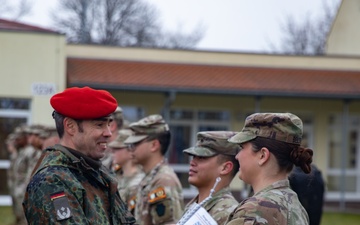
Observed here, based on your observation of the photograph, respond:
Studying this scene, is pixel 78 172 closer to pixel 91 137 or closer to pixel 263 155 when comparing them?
pixel 91 137

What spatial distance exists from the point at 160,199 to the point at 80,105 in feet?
6.46

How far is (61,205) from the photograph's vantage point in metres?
3.76

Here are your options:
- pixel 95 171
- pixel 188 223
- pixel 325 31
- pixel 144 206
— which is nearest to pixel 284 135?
pixel 188 223

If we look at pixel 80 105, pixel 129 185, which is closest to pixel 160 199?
pixel 129 185

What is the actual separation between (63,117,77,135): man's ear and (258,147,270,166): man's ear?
103cm

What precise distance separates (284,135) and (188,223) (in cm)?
71

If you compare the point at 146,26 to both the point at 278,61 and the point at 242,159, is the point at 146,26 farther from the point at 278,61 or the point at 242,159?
the point at 242,159

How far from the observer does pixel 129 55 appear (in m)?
23.4

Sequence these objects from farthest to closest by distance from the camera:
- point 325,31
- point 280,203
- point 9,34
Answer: point 325,31 < point 9,34 < point 280,203

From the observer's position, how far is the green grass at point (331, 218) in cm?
1616

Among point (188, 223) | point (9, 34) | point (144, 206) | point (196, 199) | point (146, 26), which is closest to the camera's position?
point (188, 223)

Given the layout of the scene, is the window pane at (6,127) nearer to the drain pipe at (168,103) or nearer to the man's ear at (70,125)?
the drain pipe at (168,103)

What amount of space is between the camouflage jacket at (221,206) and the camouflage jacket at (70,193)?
32.4 inches

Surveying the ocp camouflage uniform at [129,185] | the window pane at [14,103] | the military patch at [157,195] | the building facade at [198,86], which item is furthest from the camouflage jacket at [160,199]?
the window pane at [14,103]
